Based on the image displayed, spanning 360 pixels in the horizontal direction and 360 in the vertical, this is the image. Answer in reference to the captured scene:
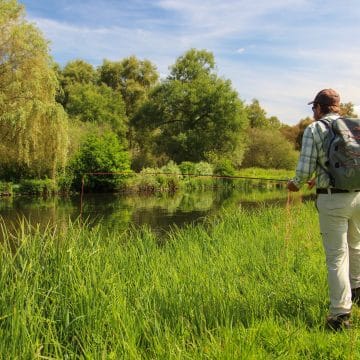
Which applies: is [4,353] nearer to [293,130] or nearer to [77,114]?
[77,114]

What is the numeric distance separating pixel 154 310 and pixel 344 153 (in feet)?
5.94

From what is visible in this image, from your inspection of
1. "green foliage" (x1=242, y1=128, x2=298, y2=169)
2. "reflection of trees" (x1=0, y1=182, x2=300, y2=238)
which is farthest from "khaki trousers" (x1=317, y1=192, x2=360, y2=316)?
"green foliage" (x1=242, y1=128, x2=298, y2=169)

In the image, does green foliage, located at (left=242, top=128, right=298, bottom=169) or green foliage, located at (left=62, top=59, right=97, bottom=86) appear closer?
green foliage, located at (left=242, top=128, right=298, bottom=169)

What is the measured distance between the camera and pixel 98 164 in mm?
27125

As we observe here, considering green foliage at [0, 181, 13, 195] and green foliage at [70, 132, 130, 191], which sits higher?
green foliage at [70, 132, 130, 191]

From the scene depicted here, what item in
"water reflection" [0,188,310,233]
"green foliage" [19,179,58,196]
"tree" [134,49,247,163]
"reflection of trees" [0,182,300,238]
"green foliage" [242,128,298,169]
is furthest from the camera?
"green foliage" [242,128,298,169]

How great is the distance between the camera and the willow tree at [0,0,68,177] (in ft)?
60.2

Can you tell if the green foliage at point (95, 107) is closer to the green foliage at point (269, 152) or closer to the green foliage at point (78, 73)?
the green foliage at point (78, 73)

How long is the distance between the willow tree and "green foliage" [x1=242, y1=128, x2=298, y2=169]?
26.4 meters

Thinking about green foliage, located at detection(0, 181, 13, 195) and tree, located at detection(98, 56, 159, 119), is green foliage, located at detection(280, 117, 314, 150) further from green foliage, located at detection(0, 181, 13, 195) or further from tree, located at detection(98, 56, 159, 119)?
green foliage, located at detection(0, 181, 13, 195)

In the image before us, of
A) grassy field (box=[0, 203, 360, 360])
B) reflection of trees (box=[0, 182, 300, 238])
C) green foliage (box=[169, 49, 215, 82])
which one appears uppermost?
green foliage (box=[169, 49, 215, 82])

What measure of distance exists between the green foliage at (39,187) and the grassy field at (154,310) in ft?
67.7

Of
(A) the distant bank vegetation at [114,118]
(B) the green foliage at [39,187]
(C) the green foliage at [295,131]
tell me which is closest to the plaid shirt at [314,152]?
(A) the distant bank vegetation at [114,118]

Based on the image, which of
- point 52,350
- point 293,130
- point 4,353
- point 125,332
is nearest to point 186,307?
point 125,332
